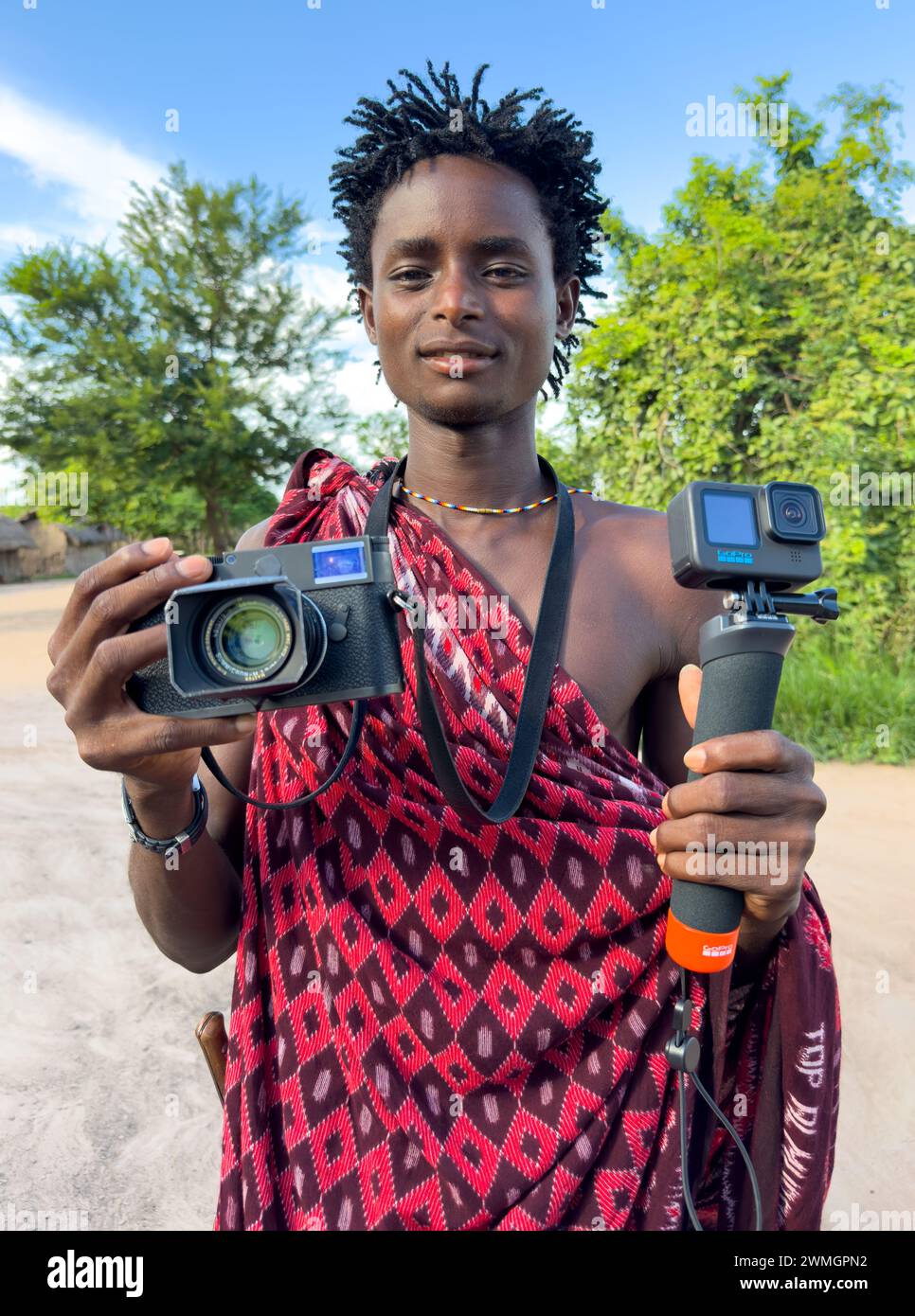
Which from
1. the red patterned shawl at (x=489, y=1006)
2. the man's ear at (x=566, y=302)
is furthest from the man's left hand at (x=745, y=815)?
the man's ear at (x=566, y=302)

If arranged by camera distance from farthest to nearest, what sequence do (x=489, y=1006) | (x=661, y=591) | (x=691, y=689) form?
(x=661, y=591), (x=489, y=1006), (x=691, y=689)

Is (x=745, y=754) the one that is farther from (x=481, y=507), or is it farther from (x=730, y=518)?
(x=481, y=507)

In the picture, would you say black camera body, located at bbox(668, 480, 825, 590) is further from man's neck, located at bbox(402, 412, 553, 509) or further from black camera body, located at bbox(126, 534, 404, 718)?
man's neck, located at bbox(402, 412, 553, 509)

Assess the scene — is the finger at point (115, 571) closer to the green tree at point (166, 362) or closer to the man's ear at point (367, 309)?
the man's ear at point (367, 309)

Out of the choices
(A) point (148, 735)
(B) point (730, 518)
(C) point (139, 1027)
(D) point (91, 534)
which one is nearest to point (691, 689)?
(B) point (730, 518)

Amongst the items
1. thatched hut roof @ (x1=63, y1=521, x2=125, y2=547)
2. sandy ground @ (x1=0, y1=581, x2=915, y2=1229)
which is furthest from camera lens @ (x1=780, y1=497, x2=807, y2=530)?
thatched hut roof @ (x1=63, y1=521, x2=125, y2=547)

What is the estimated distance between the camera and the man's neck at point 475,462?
152cm

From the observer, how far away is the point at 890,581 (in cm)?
571

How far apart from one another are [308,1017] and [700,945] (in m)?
0.60

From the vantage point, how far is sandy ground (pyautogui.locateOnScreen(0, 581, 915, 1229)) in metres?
2.29

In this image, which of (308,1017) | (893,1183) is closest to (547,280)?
(308,1017)

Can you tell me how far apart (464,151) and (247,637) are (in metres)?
0.95

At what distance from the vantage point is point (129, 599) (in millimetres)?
1059
